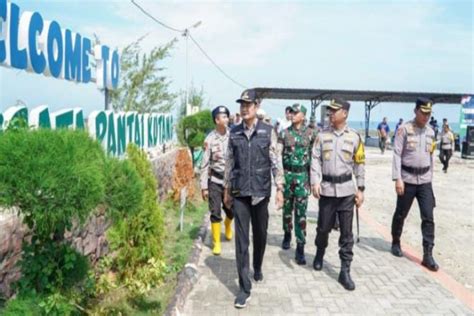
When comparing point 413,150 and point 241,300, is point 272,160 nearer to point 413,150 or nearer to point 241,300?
point 241,300

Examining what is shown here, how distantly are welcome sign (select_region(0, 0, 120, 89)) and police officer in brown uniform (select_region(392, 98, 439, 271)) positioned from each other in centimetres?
403

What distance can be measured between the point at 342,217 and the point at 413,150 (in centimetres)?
137

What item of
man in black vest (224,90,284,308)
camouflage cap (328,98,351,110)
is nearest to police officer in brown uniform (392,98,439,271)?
camouflage cap (328,98,351,110)

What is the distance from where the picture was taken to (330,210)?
4.71 m

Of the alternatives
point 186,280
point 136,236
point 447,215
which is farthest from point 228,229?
point 447,215

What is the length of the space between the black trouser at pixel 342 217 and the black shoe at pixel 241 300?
117 centimetres

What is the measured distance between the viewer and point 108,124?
585cm

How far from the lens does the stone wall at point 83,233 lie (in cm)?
299

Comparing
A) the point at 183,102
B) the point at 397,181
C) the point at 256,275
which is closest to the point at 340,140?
the point at 397,181

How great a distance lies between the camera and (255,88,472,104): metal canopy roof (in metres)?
25.3

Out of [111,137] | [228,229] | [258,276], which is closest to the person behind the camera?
[258,276]

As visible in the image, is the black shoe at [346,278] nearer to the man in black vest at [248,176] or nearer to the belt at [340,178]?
the belt at [340,178]

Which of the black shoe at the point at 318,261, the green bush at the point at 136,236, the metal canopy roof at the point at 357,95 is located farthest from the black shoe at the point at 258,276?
the metal canopy roof at the point at 357,95

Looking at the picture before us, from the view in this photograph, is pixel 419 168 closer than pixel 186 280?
No
